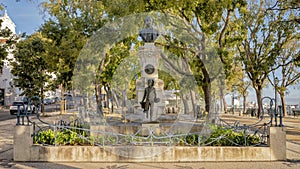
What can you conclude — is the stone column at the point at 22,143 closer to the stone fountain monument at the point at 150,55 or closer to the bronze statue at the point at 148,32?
the stone fountain monument at the point at 150,55

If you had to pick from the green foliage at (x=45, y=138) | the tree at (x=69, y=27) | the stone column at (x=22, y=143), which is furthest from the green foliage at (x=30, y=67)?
the stone column at (x=22, y=143)

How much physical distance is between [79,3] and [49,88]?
9.76 meters

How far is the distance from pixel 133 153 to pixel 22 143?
3.02m

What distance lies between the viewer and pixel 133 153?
8.13 metres

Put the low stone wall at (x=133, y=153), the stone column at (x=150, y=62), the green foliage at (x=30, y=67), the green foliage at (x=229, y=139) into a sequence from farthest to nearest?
the green foliage at (x=30, y=67) → the stone column at (x=150, y=62) → the green foliage at (x=229, y=139) → the low stone wall at (x=133, y=153)

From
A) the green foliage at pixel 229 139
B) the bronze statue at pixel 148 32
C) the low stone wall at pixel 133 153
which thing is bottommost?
the low stone wall at pixel 133 153

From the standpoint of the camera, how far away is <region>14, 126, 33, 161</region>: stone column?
815 centimetres

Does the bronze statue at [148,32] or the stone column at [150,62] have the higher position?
the bronze statue at [148,32]

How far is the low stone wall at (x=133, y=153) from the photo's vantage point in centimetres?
808

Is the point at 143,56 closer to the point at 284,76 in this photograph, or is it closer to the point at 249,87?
the point at 284,76

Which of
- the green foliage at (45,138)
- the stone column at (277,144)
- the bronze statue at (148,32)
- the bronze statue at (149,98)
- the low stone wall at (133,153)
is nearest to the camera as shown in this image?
the low stone wall at (133,153)

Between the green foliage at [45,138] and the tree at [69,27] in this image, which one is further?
the tree at [69,27]

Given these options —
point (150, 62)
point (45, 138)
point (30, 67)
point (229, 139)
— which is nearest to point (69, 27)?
point (30, 67)

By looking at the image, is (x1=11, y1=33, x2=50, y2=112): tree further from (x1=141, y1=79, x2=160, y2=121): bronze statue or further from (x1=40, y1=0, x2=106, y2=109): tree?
(x1=141, y1=79, x2=160, y2=121): bronze statue
